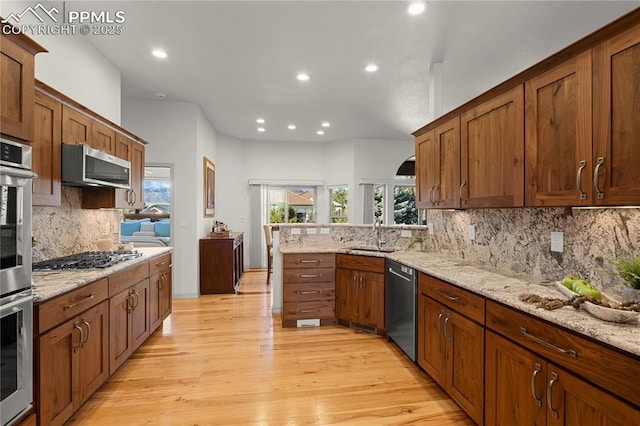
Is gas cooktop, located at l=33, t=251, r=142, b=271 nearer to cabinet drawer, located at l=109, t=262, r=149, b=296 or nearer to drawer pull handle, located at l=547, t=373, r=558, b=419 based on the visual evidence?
cabinet drawer, located at l=109, t=262, r=149, b=296

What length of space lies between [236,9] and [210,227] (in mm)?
4209

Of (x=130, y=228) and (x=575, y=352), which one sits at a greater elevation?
(x=130, y=228)

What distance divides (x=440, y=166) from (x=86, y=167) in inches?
115

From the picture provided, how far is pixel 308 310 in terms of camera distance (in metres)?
3.77

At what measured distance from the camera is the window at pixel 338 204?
25.3ft

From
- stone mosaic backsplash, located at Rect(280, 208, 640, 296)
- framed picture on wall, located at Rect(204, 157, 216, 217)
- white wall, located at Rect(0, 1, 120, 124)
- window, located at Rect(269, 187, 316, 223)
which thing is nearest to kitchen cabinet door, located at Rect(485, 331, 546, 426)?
stone mosaic backsplash, located at Rect(280, 208, 640, 296)

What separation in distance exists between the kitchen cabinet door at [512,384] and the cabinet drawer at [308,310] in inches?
85.6

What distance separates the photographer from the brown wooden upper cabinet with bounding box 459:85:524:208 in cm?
195

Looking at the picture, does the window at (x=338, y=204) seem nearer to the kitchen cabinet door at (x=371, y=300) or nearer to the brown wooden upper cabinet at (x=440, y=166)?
the kitchen cabinet door at (x=371, y=300)

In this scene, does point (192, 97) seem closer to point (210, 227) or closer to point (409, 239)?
point (210, 227)

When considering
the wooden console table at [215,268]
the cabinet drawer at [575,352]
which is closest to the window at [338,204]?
the wooden console table at [215,268]

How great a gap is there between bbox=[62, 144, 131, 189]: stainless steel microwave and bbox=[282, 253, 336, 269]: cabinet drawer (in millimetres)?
1913

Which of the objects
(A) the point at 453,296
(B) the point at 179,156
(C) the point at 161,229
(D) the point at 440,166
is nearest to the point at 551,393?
(A) the point at 453,296

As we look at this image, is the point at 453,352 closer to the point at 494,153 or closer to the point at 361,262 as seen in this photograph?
the point at 494,153
